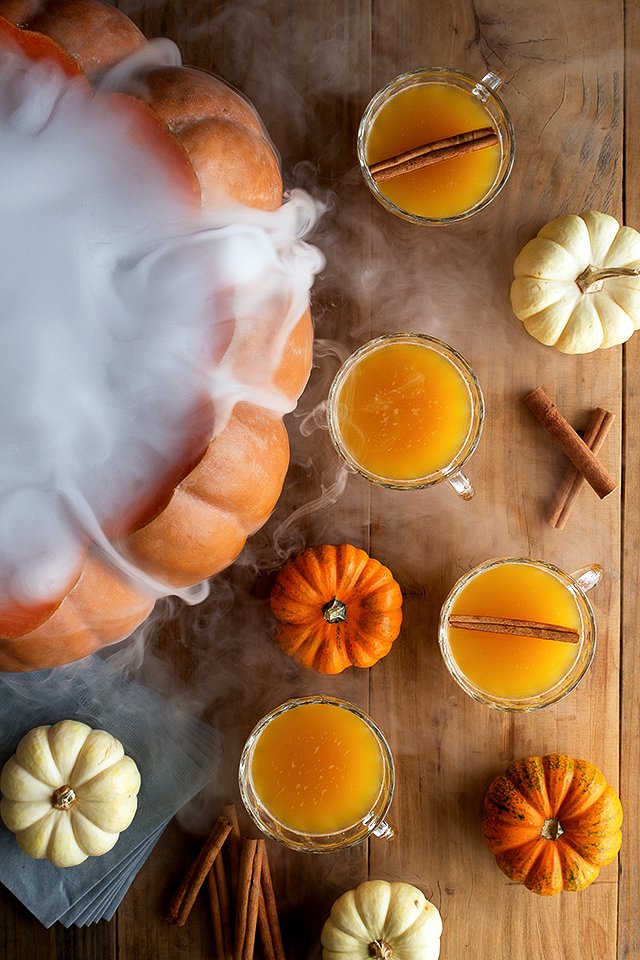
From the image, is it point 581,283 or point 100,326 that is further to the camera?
point 581,283

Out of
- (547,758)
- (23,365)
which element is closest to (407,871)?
(547,758)

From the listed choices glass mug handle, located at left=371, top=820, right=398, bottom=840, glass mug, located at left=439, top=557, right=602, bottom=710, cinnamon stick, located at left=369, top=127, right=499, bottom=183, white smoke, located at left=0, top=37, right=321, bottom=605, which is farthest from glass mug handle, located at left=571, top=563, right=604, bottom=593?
cinnamon stick, located at left=369, top=127, right=499, bottom=183

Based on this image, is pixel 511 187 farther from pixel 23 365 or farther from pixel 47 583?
pixel 47 583

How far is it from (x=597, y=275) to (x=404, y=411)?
1.36 ft

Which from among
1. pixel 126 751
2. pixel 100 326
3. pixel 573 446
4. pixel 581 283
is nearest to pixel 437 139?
pixel 581 283

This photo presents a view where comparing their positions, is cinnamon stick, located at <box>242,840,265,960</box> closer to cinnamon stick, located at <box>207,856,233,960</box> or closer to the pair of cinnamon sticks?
cinnamon stick, located at <box>207,856,233,960</box>

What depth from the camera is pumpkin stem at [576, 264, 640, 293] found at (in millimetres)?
1547

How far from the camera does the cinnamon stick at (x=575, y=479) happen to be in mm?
1648

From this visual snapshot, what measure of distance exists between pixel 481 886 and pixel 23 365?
127 cm

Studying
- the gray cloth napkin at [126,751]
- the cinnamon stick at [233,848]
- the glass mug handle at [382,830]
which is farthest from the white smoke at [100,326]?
the glass mug handle at [382,830]

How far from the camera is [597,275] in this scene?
1560 millimetres

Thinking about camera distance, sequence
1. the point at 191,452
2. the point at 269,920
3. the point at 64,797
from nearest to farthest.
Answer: the point at 191,452, the point at 64,797, the point at 269,920

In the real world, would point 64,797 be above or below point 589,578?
below

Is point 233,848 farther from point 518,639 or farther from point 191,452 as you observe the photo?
point 191,452
